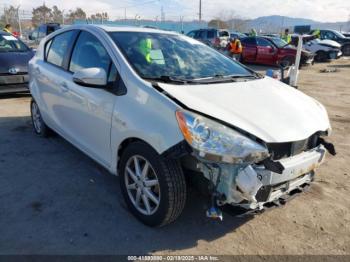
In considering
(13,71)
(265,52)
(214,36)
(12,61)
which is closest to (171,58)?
(13,71)

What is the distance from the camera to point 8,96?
8.62m

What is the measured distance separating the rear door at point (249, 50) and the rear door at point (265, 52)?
0.24 m

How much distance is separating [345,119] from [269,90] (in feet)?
15.2

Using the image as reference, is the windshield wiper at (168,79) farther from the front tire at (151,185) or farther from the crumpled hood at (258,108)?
the front tire at (151,185)

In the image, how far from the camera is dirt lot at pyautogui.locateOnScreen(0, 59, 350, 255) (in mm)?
2865

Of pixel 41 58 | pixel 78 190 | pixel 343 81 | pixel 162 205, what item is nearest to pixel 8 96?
pixel 41 58

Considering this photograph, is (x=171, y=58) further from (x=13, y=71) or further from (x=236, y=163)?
(x=13, y=71)

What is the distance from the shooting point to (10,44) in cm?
899

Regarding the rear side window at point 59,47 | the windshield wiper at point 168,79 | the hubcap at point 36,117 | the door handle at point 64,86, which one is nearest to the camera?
the windshield wiper at point 168,79

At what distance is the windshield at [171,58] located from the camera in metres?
3.31

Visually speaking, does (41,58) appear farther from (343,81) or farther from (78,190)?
(343,81)

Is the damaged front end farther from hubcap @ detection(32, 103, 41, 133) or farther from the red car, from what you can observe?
the red car

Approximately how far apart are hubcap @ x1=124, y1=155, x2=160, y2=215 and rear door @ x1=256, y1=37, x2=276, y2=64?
1551 cm

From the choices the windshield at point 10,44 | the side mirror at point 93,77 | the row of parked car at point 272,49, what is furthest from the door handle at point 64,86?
the row of parked car at point 272,49
